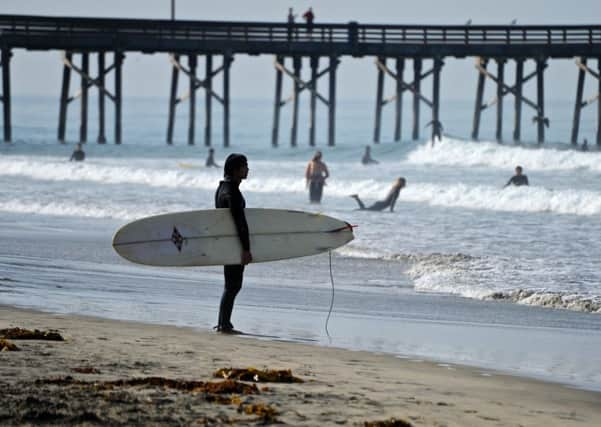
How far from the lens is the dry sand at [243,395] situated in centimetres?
489

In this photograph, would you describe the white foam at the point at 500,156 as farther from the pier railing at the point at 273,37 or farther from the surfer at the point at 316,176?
the surfer at the point at 316,176

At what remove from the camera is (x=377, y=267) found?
41.2 feet

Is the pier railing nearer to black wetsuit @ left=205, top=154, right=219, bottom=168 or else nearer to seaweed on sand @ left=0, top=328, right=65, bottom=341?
black wetsuit @ left=205, top=154, right=219, bottom=168

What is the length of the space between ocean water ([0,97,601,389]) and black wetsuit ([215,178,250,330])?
1.02 feet

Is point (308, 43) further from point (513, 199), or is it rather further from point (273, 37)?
point (513, 199)

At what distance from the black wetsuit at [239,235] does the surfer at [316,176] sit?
12345 millimetres

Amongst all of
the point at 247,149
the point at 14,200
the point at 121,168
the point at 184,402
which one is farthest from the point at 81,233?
the point at 247,149

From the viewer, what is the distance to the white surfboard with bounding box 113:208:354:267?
8.30 metres

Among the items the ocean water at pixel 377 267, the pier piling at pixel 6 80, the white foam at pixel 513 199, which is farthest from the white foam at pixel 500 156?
the pier piling at pixel 6 80

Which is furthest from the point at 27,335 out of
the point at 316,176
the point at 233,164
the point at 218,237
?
the point at 316,176

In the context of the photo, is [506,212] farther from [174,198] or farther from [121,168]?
[121,168]

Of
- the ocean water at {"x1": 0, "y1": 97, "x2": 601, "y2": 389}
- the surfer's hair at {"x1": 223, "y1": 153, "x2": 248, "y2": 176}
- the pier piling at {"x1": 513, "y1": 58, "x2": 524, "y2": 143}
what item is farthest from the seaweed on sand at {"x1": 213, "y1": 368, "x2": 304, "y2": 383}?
the pier piling at {"x1": 513, "y1": 58, "x2": 524, "y2": 143}

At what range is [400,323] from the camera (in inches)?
341

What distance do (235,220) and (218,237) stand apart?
37 cm
